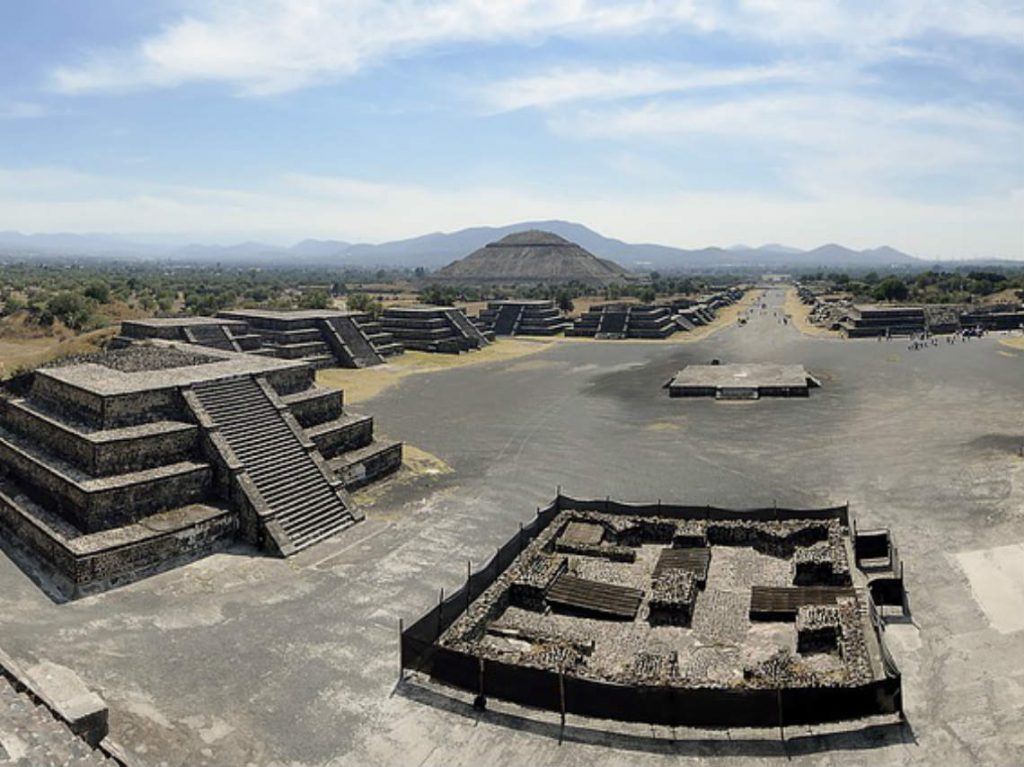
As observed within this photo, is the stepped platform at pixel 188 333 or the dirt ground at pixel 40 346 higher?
the stepped platform at pixel 188 333

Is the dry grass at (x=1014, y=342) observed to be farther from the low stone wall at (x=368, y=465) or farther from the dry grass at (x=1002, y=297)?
the low stone wall at (x=368, y=465)

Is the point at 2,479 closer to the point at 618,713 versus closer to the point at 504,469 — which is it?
the point at 504,469

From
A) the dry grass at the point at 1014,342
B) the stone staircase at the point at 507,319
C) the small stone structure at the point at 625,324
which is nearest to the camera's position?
the dry grass at the point at 1014,342

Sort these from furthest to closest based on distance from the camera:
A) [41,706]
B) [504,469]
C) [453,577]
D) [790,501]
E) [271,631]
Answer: [504,469] < [790,501] < [453,577] < [271,631] < [41,706]

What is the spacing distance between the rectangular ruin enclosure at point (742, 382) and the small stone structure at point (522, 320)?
3451 centimetres

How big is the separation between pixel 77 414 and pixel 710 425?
1043 inches

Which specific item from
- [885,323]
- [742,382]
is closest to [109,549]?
[742,382]

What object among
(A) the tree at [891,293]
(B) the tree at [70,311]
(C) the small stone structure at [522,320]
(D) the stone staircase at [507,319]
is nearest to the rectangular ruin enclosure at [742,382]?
(C) the small stone structure at [522,320]

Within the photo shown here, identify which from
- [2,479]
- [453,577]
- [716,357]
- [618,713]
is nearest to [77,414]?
[2,479]

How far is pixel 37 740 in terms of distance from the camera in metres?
11.4

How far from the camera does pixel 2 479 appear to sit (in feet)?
79.8

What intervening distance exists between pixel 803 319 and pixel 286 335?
2842 inches

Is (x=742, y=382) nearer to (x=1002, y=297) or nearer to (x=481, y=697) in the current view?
(x=481, y=697)

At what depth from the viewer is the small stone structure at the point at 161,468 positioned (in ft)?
65.3
